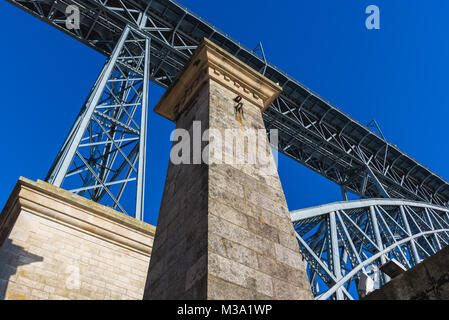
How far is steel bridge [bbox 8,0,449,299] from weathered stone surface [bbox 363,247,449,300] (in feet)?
18.9

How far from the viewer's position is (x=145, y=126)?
34.9 ft

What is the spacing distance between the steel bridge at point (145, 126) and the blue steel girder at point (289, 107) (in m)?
0.04

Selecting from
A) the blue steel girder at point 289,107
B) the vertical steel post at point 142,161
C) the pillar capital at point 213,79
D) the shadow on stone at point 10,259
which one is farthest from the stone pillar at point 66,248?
the blue steel girder at point 289,107

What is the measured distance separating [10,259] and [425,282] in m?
6.24

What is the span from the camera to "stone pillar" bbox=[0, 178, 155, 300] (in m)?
6.66

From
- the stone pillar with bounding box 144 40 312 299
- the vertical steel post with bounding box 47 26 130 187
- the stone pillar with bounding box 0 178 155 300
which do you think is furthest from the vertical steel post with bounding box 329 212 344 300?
the vertical steel post with bounding box 47 26 130 187

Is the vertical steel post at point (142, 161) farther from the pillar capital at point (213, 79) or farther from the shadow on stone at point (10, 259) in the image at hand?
the pillar capital at point (213, 79)

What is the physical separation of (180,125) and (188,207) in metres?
1.90

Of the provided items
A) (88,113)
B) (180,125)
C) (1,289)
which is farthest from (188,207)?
(88,113)

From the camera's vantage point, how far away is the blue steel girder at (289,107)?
14359 millimetres

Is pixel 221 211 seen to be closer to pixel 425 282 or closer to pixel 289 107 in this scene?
pixel 425 282

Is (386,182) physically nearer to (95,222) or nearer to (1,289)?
(95,222)

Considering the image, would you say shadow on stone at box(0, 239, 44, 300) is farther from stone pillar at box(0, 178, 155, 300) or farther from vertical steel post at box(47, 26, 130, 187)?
vertical steel post at box(47, 26, 130, 187)

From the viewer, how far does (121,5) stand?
1445 cm
